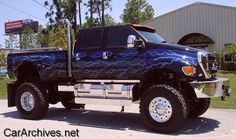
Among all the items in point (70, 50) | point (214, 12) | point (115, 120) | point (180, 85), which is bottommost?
point (115, 120)

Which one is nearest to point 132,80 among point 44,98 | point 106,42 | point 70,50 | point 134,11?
point 106,42

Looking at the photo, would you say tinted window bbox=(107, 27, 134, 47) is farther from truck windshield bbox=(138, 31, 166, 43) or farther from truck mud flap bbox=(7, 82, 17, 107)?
truck mud flap bbox=(7, 82, 17, 107)

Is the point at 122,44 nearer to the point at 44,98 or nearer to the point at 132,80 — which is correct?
the point at 132,80

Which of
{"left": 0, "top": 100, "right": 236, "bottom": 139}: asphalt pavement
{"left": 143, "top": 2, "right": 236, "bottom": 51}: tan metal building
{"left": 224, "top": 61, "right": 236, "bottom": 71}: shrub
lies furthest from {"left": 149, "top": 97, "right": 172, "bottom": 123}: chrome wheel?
{"left": 143, "top": 2, "right": 236, "bottom": 51}: tan metal building

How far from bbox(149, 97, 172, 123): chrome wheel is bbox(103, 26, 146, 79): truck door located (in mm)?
773

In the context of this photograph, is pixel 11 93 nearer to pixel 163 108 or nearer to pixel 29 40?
pixel 163 108

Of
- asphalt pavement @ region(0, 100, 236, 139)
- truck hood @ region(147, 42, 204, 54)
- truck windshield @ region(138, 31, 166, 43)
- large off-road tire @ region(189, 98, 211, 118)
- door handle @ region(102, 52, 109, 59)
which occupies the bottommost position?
asphalt pavement @ region(0, 100, 236, 139)

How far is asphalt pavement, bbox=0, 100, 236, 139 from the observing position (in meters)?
9.02

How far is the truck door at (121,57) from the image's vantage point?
31.8 ft

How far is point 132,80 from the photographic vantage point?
9.92 meters

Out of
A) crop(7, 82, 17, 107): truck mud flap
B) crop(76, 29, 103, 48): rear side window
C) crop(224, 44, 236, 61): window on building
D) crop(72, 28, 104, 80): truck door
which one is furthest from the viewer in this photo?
crop(224, 44, 236, 61): window on building

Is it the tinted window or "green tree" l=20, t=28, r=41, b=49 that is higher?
"green tree" l=20, t=28, r=41, b=49

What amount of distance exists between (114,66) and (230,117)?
139 inches

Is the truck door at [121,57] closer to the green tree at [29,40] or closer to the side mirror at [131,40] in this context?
the side mirror at [131,40]
